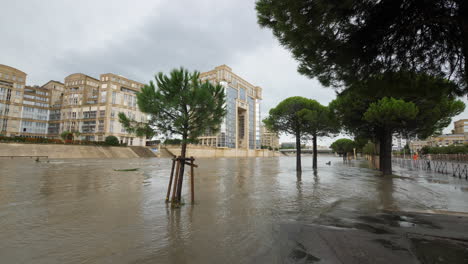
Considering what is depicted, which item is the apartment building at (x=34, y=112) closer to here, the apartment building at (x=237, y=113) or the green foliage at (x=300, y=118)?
the apartment building at (x=237, y=113)

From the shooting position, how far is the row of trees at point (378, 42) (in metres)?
3.66

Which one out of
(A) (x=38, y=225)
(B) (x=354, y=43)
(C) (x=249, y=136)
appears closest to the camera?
(B) (x=354, y=43)

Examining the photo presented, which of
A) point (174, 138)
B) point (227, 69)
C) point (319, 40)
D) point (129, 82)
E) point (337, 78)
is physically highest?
point (227, 69)

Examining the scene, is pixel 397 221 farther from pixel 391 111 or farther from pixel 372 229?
pixel 391 111

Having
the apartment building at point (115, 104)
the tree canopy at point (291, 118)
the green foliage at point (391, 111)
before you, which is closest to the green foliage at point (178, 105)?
the green foliage at point (391, 111)

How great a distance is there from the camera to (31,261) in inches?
129

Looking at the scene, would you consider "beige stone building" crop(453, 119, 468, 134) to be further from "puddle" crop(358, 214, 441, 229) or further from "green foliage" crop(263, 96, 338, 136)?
"puddle" crop(358, 214, 441, 229)

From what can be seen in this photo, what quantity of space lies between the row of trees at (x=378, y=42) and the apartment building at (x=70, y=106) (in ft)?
244

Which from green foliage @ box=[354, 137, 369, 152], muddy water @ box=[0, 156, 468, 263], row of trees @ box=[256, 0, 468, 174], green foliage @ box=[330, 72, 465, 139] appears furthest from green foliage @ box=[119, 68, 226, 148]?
green foliage @ box=[354, 137, 369, 152]

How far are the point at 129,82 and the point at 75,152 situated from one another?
50.5 m

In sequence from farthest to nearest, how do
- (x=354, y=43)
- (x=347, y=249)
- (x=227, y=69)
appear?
(x=227, y=69), (x=354, y=43), (x=347, y=249)

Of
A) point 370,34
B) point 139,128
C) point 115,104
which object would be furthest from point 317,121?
point 115,104

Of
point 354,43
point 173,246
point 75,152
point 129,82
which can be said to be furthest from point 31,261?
point 129,82

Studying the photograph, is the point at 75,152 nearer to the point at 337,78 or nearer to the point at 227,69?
the point at 337,78
